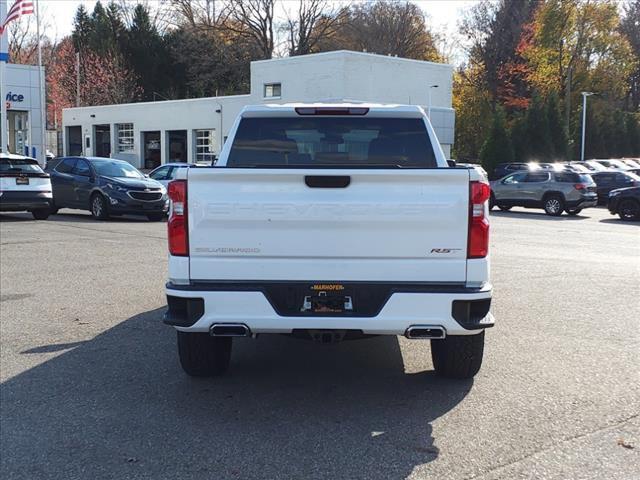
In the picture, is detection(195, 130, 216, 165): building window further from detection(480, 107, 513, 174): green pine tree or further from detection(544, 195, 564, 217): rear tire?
detection(544, 195, 564, 217): rear tire

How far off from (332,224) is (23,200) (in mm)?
15746

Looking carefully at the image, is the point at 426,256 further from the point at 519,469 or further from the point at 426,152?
the point at 426,152

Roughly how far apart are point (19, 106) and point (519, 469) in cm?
4063

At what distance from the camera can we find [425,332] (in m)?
4.65

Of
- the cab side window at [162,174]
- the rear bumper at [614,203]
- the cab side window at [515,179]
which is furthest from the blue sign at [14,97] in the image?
the rear bumper at [614,203]

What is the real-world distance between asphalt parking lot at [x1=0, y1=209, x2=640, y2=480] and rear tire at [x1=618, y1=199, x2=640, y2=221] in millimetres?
15007

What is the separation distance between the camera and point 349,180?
4.61 meters

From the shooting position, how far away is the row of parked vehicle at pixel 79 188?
60.3ft

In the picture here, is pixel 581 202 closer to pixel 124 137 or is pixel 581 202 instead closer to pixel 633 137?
pixel 633 137

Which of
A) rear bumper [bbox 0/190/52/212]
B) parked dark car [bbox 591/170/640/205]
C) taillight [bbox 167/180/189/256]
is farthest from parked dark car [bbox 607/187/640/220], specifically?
taillight [bbox 167/180/189/256]

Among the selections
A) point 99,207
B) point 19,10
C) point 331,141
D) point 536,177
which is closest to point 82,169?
point 99,207

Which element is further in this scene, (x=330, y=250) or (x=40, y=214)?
(x=40, y=214)

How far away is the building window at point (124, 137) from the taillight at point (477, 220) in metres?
51.0

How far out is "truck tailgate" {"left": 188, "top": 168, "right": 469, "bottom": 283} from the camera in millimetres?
4566
